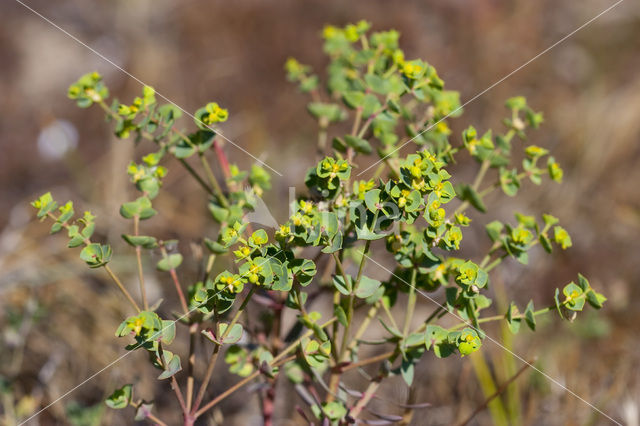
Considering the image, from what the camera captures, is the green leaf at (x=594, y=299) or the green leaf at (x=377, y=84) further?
the green leaf at (x=377, y=84)

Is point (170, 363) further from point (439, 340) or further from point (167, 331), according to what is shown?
point (439, 340)

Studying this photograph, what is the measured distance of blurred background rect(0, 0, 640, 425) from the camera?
1730 millimetres

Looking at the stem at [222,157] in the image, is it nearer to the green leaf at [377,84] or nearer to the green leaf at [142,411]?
the green leaf at [377,84]

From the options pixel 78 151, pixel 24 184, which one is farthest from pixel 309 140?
pixel 24 184

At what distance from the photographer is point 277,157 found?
296cm

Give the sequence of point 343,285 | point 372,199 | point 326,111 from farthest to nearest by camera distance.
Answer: point 326,111
point 343,285
point 372,199

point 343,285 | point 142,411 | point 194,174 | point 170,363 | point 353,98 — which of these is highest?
point 353,98

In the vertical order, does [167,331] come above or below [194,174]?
below

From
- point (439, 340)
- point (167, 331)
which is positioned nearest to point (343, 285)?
point (439, 340)

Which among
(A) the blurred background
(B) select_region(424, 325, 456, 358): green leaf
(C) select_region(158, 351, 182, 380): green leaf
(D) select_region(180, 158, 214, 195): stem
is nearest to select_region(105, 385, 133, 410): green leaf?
(C) select_region(158, 351, 182, 380): green leaf

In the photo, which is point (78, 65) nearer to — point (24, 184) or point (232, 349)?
point (24, 184)

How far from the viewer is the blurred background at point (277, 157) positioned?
68.1 inches

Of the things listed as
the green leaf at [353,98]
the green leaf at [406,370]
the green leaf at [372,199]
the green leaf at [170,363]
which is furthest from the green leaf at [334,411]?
the green leaf at [353,98]

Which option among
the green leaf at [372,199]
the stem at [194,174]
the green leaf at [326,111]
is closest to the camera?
A: the green leaf at [372,199]
